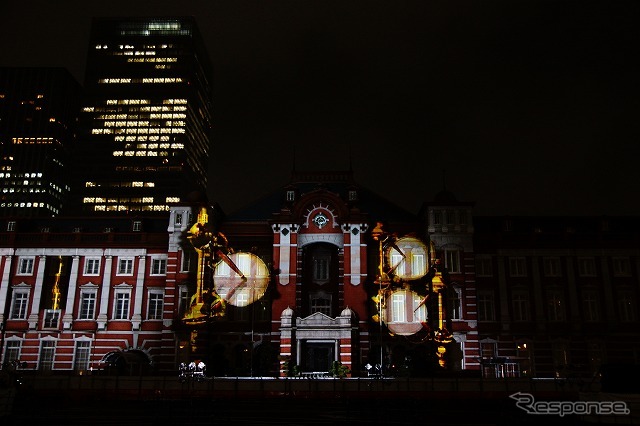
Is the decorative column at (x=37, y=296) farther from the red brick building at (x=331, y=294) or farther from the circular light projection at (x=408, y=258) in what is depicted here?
the circular light projection at (x=408, y=258)

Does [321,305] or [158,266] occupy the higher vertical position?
[158,266]

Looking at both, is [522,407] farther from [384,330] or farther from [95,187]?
[95,187]

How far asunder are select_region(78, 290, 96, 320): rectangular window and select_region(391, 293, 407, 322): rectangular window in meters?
26.6

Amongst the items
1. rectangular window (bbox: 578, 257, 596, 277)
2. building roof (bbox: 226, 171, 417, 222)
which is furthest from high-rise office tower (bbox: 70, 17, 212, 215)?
rectangular window (bbox: 578, 257, 596, 277)

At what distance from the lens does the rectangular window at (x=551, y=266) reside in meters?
52.2

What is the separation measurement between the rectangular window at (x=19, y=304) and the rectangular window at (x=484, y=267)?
40732mm

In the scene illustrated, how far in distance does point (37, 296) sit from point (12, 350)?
504 centimetres

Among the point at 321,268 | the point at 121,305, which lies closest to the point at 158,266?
the point at 121,305

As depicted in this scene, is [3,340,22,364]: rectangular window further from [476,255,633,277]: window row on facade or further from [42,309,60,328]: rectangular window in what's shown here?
[476,255,633,277]: window row on facade

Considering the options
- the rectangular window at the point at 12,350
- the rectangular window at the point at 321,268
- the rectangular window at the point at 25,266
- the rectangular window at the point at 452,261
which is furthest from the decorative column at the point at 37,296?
the rectangular window at the point at 452,261

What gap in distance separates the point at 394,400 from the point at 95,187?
13414 cm

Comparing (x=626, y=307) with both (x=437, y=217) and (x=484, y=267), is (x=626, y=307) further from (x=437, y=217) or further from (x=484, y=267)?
(x=437, y=217)

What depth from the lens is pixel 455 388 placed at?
1236 inches

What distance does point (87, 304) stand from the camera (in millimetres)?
52375
